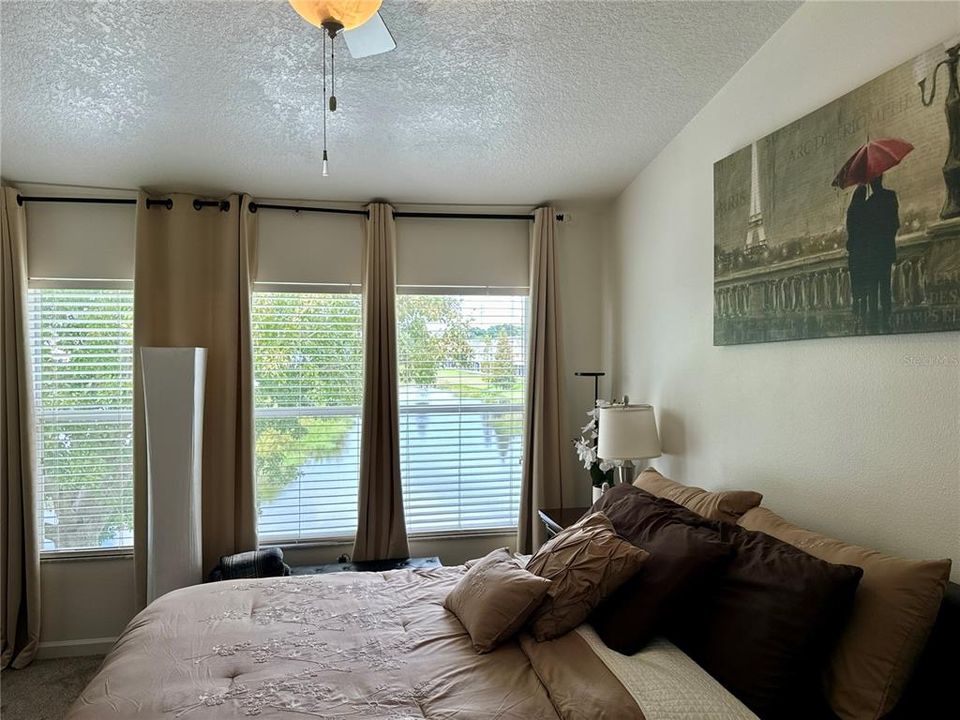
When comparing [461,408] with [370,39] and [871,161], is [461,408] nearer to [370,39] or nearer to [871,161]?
[370,39]

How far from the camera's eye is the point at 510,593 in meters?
1.87

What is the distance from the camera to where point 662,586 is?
1725mm

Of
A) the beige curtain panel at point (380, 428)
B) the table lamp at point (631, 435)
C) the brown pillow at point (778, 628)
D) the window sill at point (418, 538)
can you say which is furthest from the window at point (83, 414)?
the brown pillow at point (778, 628)

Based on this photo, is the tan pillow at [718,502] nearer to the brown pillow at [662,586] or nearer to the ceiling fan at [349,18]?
the brown pillow at [662,586]

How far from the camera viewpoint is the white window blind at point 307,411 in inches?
148

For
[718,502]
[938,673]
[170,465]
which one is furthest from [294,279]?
[938,673]

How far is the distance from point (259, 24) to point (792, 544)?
7.52 feet

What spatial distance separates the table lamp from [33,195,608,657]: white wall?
104 cm

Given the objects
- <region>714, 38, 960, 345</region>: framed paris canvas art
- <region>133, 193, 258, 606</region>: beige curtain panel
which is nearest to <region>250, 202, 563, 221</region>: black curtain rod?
<region>133, 193, 258, 606</region>: beige curtain panel

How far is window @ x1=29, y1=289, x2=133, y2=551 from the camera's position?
11.6 feet

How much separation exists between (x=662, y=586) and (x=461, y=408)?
240cm

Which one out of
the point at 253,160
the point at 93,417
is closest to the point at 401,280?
the point at 253,160

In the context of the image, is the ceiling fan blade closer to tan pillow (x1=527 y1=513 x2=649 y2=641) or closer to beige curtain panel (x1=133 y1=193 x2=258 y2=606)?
tan pillow (x1=527 y1=513 x2=649 y2=641)

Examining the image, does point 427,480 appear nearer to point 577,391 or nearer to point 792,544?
point 577,391
